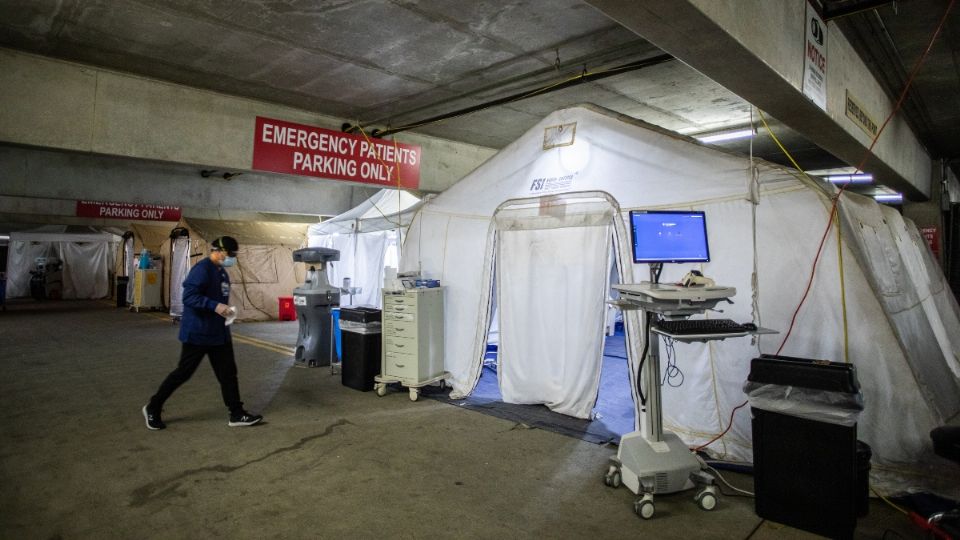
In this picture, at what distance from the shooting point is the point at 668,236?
332 cm

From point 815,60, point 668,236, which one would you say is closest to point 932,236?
point 815,60

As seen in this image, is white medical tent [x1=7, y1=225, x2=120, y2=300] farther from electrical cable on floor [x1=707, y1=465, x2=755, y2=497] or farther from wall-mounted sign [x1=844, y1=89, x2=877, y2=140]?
wall-mounted sign [x1=844, y1=89, x2=877, y2=140]

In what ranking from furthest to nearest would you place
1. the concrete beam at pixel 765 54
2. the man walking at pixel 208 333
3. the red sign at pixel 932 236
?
the red sign at pixel 932 236
the man walking at pixel 208 333
the concrete beam at pixel 765 54

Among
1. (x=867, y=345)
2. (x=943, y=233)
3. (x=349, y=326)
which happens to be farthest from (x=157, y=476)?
(x=943, y=233)

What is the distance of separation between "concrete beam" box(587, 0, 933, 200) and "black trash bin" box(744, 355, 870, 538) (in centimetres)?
169

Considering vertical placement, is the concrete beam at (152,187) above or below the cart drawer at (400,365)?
above

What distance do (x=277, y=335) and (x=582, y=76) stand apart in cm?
733

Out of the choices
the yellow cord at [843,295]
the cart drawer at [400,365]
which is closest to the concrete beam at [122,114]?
the cart drawer at [400,365]

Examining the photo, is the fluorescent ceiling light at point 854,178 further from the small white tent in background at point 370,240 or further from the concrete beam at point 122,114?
the concrete beam at point 122,114

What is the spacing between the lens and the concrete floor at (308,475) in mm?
2650

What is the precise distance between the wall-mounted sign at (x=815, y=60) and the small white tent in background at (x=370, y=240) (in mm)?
5827

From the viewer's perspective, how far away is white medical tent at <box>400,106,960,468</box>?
3295 mm

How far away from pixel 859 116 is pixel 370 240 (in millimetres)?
7212

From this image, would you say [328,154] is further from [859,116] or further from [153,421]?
[859,116]
